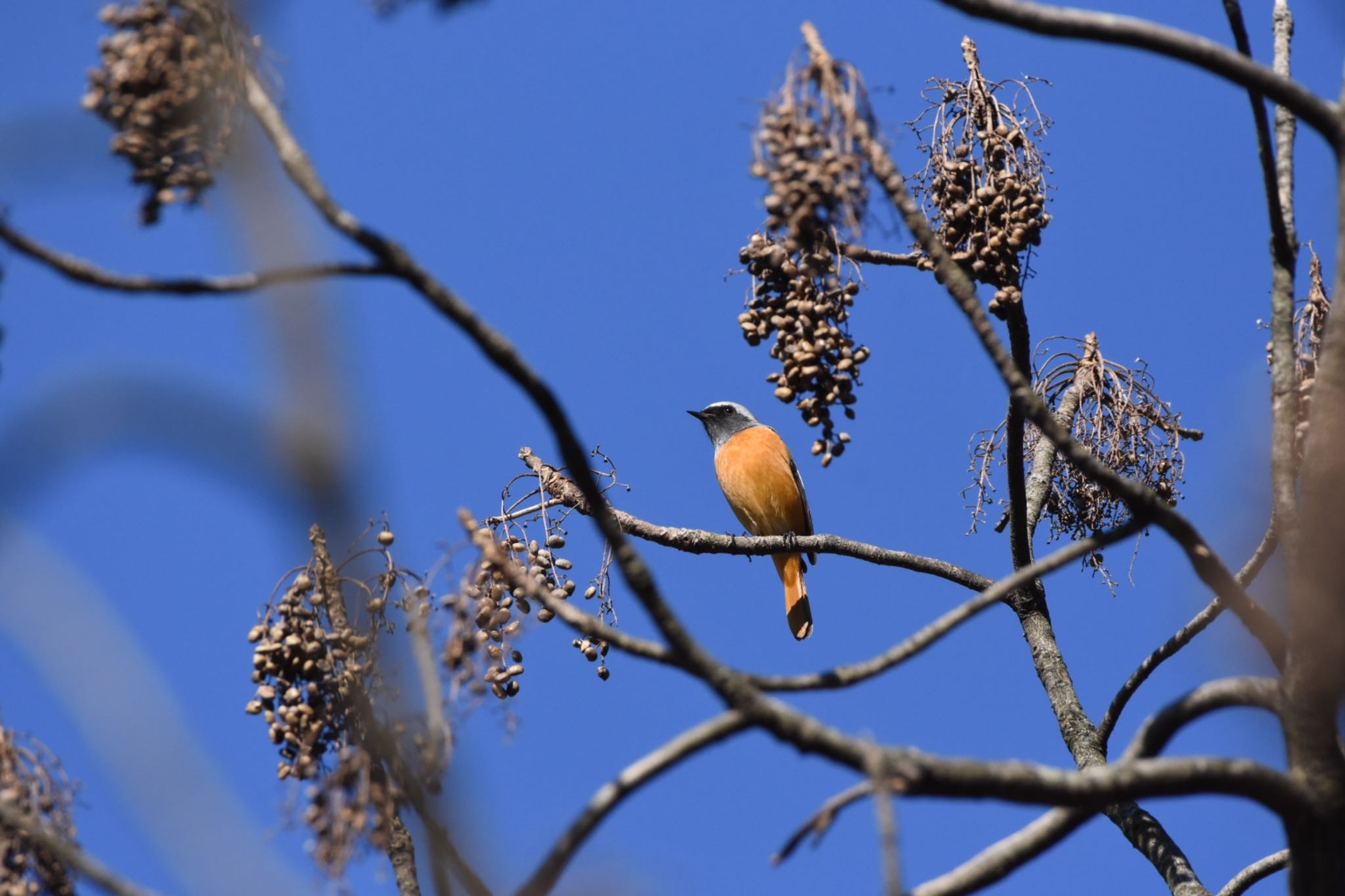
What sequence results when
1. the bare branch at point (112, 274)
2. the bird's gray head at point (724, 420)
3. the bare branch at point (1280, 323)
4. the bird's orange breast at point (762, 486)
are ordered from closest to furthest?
the bare branch at point (112, 274) → the bare branch at point (1280, 323) → the bird's orange breast at point (762, 486) → the bird's gray head at point (724, 420)

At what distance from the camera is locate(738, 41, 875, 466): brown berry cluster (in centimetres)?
285

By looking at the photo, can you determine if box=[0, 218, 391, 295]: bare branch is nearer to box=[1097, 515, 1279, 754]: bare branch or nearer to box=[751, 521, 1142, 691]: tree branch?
box=[751, 521, 1142, 691]: tree branch

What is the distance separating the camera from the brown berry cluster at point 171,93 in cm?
262

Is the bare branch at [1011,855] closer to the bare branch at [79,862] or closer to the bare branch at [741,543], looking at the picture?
the bare branch at [79,862]

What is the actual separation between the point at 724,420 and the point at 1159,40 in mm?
7610

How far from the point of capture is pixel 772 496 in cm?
952

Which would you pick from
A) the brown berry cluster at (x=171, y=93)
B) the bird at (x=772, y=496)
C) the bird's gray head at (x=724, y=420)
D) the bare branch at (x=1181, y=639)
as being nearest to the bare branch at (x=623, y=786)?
the brown berry cluster at (x=171, y=93)

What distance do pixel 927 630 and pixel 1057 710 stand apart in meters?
3.05

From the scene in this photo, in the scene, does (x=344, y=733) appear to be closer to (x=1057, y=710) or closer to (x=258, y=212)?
(x=258, y=212)

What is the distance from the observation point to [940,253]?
303 cm

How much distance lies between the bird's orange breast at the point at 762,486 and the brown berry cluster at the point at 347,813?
6988mm

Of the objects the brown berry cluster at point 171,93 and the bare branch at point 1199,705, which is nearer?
the brown berry cluster at point 171,93

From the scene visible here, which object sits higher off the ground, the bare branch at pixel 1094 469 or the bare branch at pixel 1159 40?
the bare branch at pixel 1159 40

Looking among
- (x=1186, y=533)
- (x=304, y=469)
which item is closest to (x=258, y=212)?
(x=304, y=469)
